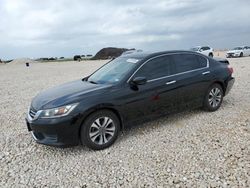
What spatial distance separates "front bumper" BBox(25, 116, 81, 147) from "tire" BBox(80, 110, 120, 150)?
14 centimetres

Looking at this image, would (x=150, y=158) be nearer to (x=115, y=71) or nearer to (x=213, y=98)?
(x=115, y=71)

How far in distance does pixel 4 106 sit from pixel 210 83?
6.14 meters

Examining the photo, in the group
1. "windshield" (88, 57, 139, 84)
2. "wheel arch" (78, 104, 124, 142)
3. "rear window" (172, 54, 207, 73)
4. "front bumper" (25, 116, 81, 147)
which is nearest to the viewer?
"front bumper" (25, 116, 81, 147)

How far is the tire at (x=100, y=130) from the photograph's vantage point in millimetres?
4145

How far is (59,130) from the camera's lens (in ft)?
13.1

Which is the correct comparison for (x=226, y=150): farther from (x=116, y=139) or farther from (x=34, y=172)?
(x=34, y=172)

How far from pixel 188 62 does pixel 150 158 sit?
259cm

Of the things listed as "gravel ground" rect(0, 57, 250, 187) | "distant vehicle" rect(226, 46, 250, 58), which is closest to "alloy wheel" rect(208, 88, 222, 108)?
"gravel ground" rect(0, 57, 250, 187)

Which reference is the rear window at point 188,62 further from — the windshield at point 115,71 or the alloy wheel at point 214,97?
the windshield at point 115,71

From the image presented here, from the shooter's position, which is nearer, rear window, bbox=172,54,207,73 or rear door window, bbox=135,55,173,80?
rear door window, bbox=135,55,173,80

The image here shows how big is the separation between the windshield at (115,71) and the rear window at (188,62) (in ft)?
3.14

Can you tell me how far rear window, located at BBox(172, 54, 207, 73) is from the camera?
543 centimetres

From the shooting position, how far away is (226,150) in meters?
4.01

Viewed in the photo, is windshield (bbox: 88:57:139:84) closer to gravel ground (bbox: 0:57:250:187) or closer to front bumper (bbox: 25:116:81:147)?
gravel ground (bbox: 0:57:250:187)
